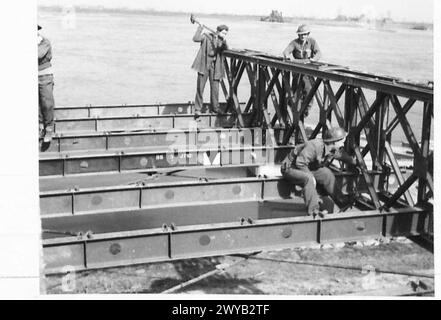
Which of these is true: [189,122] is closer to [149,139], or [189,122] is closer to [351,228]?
[149,139]

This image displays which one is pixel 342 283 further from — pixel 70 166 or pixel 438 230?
pixel 70 166

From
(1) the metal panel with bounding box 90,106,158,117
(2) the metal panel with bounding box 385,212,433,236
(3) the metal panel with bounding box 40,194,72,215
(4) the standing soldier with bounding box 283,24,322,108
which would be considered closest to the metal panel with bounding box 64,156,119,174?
(3) the metal panel with bounding box 40,194,72,215

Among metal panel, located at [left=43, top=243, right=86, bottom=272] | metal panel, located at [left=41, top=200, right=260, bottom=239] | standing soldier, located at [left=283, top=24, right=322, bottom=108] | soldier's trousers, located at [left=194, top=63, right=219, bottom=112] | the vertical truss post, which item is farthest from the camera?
soldier's trousers, located at [left=194, top=63, right=219, bottom=112]

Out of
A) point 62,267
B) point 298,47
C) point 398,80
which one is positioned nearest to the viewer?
point 62,267

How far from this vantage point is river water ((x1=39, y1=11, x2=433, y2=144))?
17.5 metres

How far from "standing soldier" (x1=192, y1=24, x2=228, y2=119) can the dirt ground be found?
548cm

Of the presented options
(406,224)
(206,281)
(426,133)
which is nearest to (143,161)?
(206,281)

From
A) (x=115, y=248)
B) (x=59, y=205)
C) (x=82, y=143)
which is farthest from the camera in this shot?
(x=82, y=143)

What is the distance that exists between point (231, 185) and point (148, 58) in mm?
18735

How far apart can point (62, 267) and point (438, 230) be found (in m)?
3.60

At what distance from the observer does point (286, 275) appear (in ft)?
18.9

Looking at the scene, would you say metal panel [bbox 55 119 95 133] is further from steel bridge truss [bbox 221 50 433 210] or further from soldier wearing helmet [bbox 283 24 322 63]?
soldier wearing helmet [bbox 283 24 322 63]
